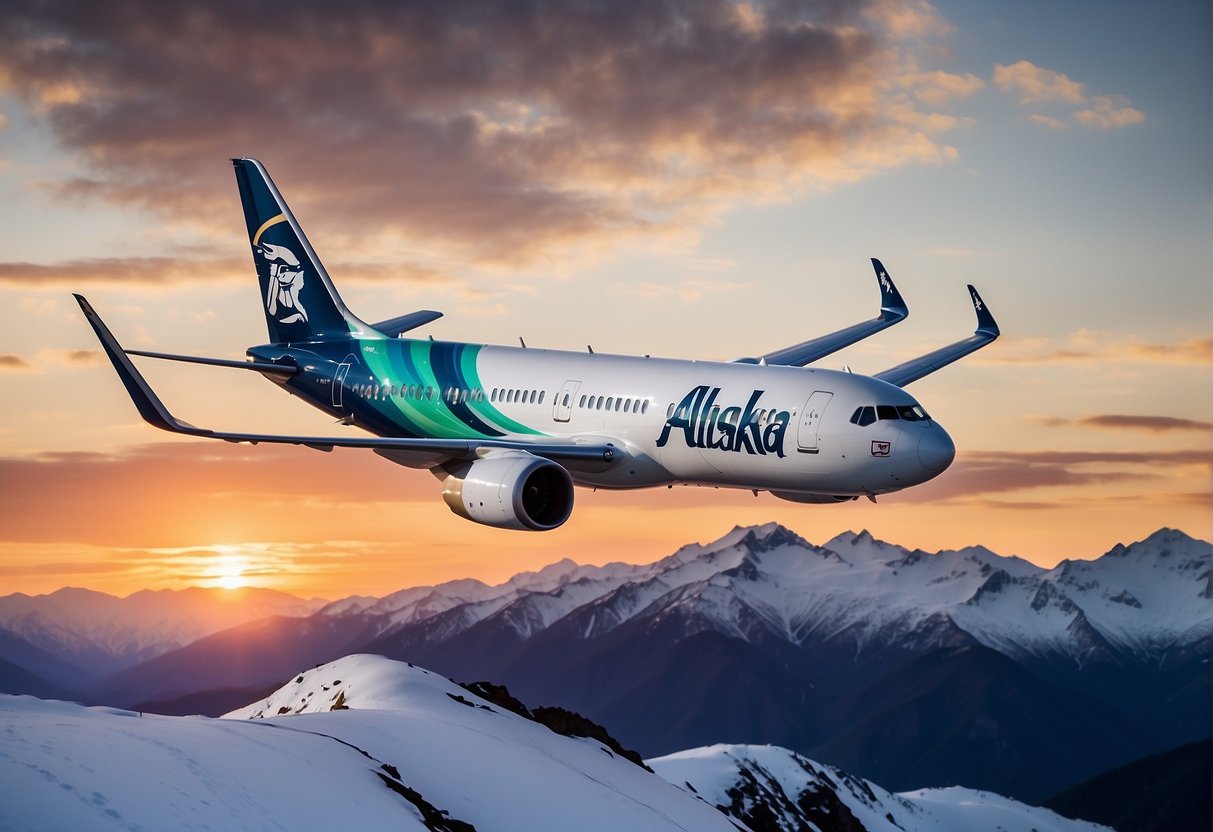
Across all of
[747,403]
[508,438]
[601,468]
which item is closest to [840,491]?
[747,403]

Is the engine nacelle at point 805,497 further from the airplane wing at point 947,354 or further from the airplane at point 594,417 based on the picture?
the airplane wing at point 947,354

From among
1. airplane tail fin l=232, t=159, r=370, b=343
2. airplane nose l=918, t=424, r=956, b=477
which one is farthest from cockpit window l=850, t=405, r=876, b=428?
airplane tail fin l=232, t=159, r=370, b=343

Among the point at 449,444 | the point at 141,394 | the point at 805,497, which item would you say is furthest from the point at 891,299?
the point at 141,394

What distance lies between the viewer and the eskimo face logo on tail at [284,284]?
69188 millimetres

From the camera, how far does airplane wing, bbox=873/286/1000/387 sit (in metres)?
61.2

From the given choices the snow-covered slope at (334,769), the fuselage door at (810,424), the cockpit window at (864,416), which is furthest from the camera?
the fuselage door at (810,424)

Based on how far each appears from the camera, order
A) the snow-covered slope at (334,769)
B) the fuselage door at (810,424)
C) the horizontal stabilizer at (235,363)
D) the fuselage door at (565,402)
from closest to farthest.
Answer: the snow-covered slope at (334,769) → the fuselage door at (810,424) → the fuselage door at (565,402) → the horizontal stabilizer at (235,363)

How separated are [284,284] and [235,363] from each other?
6.77m

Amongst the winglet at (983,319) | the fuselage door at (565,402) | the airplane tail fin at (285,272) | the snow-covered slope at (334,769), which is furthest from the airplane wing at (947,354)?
the airplane tail fin at (285,272)

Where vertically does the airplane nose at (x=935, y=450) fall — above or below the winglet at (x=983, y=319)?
below

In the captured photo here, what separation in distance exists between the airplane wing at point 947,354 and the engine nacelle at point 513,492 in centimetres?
1476

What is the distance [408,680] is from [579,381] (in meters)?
19.5

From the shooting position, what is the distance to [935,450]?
47.1 m

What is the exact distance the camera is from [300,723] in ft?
163
